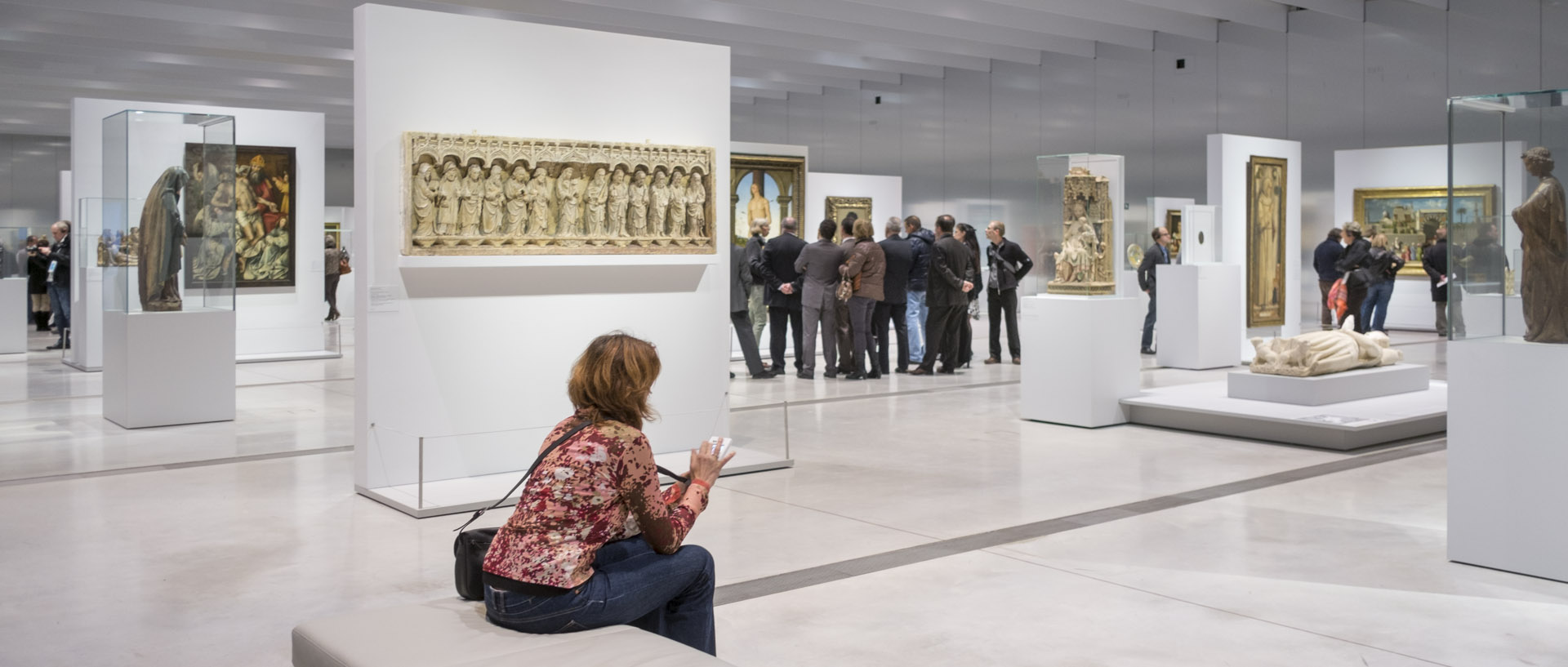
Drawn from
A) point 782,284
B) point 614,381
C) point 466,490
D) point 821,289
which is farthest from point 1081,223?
Result: point 614,381

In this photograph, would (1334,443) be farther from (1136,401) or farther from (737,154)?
(737,154)

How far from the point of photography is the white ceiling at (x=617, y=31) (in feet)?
49.0

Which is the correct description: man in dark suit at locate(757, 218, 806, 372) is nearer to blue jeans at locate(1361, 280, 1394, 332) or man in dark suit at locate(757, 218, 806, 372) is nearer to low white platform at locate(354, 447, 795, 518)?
low white platform at locate(354, 447, 795, 518)

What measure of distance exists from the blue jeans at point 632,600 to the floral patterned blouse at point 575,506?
6 cm

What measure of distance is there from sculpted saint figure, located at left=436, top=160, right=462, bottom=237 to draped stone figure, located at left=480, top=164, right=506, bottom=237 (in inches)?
7.5

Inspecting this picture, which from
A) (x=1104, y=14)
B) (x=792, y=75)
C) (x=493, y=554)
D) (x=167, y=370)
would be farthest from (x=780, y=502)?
(x=792, y=75)

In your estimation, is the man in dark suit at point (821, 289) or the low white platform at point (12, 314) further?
the low white platform at point (12, 314)

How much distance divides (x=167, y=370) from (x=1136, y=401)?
8313mm

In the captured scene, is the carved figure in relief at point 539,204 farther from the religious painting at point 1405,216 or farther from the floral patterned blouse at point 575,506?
the religious painting at point 1405,216

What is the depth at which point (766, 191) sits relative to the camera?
1700 centimetres

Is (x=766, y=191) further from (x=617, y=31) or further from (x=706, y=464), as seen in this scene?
(x=706, y=464)

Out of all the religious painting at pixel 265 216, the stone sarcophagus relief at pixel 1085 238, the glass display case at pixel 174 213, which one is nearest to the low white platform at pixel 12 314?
the religious painting at pixel 265 216

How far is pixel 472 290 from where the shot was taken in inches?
315

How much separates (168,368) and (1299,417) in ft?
A: 30.6
